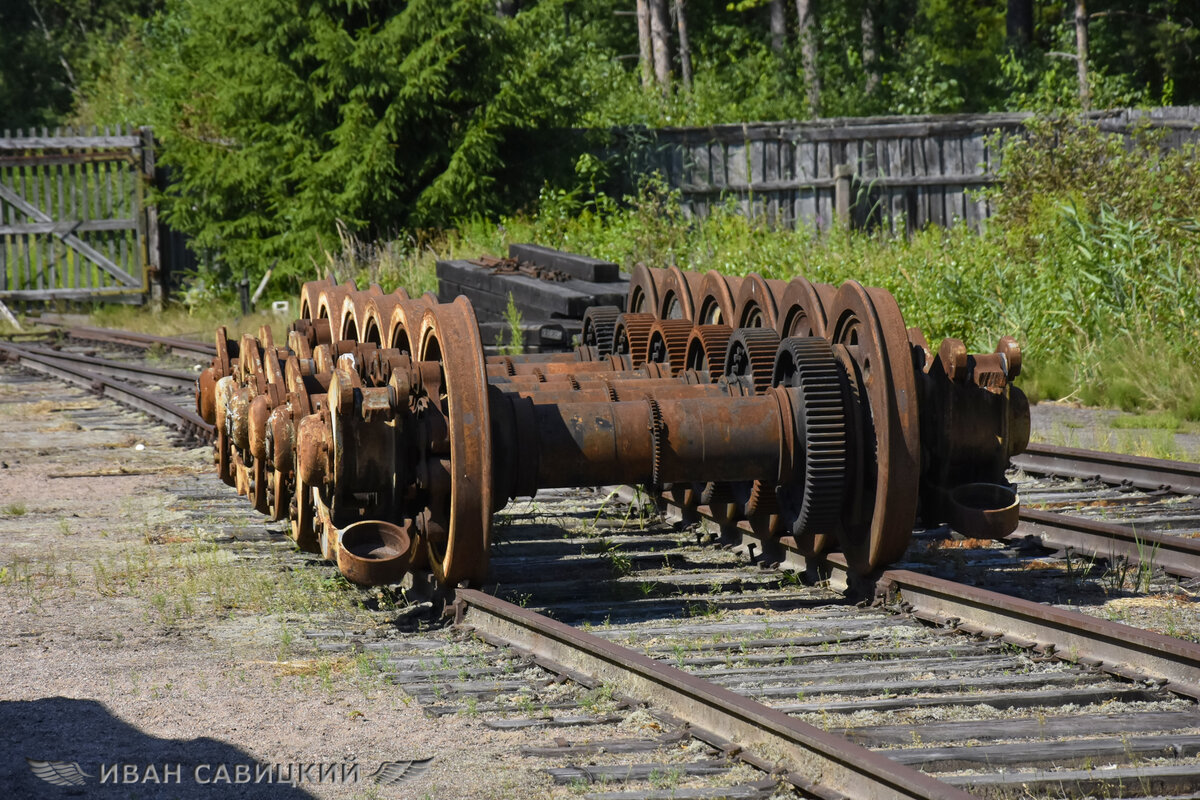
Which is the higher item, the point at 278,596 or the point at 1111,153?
the point at 1111,153

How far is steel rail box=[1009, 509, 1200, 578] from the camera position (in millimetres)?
5738

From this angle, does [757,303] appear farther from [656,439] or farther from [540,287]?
[540,287]

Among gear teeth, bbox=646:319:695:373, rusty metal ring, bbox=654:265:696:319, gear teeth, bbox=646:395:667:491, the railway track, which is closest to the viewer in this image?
the railway track

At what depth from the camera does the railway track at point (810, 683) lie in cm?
347

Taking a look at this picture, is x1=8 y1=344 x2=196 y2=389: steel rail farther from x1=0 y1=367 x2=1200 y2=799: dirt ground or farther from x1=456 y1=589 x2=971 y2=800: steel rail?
x1=456 y1=589 x2=971 y2=800: steel rail

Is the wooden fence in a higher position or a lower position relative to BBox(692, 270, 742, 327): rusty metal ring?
higher

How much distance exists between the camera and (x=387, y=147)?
64.8 ft

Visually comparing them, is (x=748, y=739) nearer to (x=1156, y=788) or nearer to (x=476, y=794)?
(x=476, y=794)

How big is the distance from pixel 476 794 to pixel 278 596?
Result: 2644 mm

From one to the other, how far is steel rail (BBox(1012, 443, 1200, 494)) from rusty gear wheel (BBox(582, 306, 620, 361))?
8.77 feet

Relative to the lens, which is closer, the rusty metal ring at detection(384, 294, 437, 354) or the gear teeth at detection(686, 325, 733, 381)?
the rusty metal ring at detection(384, 294, 437, 354)

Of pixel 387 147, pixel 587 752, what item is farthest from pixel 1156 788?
pixel 387 147

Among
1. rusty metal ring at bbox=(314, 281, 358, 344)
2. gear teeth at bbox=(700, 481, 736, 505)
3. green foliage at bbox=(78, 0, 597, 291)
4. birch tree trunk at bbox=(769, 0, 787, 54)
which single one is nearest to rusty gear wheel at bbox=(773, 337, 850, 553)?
gear teeth at bbox=(700, 481, 736, 505)

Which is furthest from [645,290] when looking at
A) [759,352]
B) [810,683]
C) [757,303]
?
[810,683]
